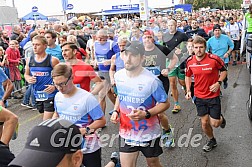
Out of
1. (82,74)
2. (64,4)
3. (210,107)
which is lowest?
(210,107)

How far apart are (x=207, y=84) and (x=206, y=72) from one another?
0.59 ft

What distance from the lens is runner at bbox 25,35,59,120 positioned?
526 centimetres

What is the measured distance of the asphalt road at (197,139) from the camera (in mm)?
4984

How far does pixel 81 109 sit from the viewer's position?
3.52 meters

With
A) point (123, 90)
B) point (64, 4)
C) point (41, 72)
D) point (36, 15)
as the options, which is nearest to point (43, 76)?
point (41, 72)

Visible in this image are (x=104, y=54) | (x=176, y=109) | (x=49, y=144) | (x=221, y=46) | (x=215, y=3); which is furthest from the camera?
(x=215, y=3)

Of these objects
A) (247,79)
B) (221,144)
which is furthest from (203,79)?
(247,79)

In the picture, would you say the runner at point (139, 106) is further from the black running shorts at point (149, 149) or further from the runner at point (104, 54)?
the runner at point (104, 54)

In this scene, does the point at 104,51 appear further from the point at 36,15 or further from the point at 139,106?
the point at 36,15

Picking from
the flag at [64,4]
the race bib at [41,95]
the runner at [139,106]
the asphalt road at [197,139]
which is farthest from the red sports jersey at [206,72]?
the flag at [64,4]

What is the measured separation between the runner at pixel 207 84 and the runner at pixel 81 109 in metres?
2.14

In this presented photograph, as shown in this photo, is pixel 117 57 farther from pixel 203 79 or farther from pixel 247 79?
pixel 247 79

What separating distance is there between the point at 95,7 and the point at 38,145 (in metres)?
30.1

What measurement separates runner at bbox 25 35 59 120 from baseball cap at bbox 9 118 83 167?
3413 mm
